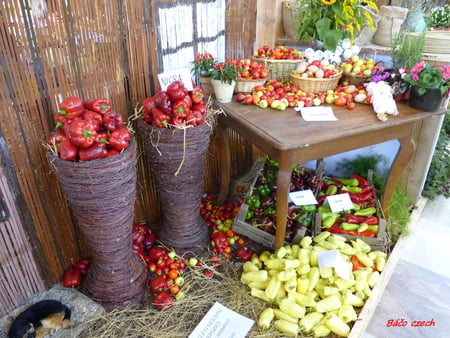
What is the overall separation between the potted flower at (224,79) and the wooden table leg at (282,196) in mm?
543

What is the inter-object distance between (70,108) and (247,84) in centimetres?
93

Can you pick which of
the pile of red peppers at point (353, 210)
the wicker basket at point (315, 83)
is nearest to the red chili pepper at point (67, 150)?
the wicker basket at point (315, 83)

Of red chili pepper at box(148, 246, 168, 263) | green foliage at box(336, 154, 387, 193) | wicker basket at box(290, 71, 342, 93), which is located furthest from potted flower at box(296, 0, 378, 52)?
red chili pepper at box(148, 246, 168, 263)

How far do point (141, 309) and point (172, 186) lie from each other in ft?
2.07

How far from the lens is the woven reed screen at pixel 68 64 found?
1.36 metres

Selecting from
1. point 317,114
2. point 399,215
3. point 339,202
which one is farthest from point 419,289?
point 317,114

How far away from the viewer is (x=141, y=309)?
1.70m

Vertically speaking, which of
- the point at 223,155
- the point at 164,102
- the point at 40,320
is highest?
the point at 164,102

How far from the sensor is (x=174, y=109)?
5.03ft

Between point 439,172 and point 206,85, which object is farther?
point 439,172

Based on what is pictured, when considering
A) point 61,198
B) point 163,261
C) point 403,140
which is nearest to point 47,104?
point 61,198

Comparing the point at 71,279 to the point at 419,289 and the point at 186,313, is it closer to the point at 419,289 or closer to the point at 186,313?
the point at 186,313

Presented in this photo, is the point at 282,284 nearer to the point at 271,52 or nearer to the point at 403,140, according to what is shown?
the point at 403,140

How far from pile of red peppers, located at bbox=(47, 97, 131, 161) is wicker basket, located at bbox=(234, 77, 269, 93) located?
0.75 meters
